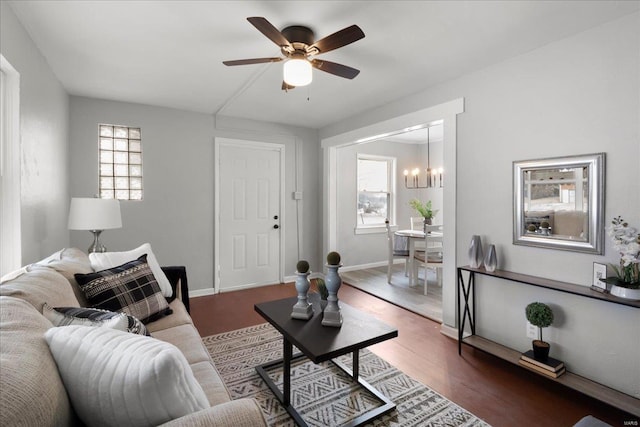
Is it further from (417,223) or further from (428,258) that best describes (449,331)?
(417,223)

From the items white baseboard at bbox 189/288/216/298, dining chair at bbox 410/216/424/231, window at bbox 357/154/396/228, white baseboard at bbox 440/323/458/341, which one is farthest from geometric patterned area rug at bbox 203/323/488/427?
window at bbox 357/154/396/228

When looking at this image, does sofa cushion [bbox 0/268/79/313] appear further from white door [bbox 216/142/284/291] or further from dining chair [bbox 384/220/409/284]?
dining chair [bbox 384/220/409/284]

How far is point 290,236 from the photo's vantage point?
194 inches

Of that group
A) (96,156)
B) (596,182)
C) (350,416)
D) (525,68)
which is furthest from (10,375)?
(96,156)

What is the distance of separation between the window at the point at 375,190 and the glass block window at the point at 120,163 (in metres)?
3.56

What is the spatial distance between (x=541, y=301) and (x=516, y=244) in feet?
1.49

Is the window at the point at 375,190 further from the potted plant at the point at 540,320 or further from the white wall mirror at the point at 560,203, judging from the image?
the potted plant at the point at 540,320

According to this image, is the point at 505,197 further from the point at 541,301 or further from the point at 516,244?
the point at 541,301

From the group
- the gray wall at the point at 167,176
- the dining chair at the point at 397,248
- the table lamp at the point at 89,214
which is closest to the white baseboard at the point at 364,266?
the dining chair at the point at 397,248

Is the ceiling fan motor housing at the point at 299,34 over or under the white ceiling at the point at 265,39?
under

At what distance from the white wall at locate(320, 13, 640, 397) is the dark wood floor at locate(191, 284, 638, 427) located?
24 cm

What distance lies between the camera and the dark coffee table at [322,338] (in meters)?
1.66

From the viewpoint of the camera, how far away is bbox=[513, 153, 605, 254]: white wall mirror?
2.11 metres

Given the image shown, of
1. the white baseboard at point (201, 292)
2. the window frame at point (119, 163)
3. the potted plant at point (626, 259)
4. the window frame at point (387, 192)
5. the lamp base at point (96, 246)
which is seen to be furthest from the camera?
the window frame at point (387, 192)
